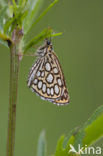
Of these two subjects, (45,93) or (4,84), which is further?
(4,84)

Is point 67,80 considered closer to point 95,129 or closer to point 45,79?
point 45,79

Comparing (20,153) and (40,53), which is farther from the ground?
(40,53)

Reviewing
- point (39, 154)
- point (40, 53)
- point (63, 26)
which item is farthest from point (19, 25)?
Answer: point (63, 26)

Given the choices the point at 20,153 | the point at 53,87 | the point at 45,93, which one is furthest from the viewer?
the point at 20,153

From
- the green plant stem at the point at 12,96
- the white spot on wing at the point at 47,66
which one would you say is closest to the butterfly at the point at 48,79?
the white spot on wing at the point at 47,66

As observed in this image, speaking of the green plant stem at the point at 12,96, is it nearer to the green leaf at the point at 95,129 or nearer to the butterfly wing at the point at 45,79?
the green leaf at the point at 95,129

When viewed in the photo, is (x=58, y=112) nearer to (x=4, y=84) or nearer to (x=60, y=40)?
(x=4, y=84)

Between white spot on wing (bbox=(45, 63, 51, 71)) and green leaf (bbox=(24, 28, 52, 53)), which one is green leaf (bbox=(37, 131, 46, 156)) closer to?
green leaf (bbox=(24, 28, 52, 53))

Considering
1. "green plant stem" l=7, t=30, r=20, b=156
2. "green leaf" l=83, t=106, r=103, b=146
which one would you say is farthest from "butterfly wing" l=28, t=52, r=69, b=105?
"green leaf" l=83, t=106, r=103, b=146
